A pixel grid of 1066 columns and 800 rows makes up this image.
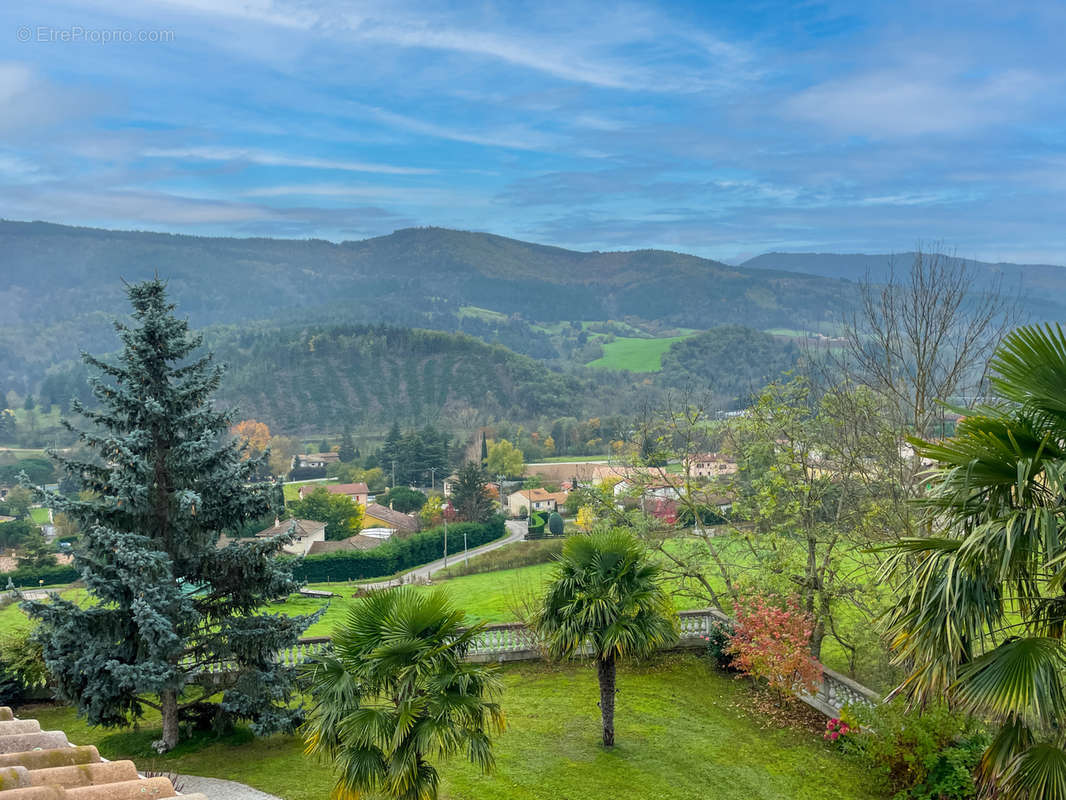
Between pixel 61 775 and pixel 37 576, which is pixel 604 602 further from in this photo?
pixel 37 576

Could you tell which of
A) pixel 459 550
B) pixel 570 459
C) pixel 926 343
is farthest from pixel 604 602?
pixel 570 459

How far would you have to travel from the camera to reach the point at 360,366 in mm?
158750

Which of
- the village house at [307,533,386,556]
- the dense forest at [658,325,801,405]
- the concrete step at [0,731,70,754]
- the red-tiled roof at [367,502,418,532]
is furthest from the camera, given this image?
the dense forest at [658,325,801,405]

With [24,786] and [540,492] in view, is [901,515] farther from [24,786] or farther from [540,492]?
[540,492]

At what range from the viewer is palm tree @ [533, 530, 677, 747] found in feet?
37.9

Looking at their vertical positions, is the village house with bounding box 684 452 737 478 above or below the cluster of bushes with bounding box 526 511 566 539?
above

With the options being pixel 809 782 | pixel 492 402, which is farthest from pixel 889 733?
pixel 492 402

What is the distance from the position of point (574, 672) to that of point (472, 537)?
153ft

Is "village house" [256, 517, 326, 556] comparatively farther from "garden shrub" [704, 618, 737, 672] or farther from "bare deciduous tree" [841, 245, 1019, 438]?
"bare deciduous tree" [841, 245, 1019, 438]

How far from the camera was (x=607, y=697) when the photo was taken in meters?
12.5

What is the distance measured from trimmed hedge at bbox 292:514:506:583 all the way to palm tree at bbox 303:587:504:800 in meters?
24.7

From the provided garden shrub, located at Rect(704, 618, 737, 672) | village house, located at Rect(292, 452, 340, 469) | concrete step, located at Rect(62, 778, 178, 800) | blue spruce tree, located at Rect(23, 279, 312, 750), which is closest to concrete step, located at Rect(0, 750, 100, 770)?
concrete step, located at Rect(62, 778, 178, 800)

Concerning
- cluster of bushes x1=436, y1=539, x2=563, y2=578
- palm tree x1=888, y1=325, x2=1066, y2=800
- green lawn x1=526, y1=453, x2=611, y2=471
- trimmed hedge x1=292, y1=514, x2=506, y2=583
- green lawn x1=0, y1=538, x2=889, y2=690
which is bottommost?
green lawn x1=526, y1=453, x2=611, y2=471

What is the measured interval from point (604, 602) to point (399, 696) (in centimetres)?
388
